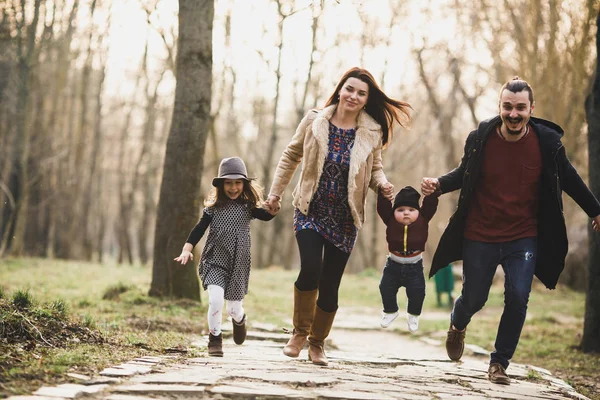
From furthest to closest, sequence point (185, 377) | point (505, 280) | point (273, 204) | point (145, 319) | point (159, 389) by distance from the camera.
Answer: point (145, 319), point (273, 204), point (505, 280), point (185, 377), point (159, 389)

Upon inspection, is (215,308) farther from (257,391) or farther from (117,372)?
(257,391)

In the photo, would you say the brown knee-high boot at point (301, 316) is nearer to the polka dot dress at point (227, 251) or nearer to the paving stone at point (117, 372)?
the polka dot dress at point (227, 251)

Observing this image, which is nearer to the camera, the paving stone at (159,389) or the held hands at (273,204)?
the paving stone at (159,389)

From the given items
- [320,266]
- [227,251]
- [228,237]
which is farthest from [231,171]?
[320,266]

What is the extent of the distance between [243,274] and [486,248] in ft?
7.12

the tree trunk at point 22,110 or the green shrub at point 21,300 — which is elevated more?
the tree trunk at point 22,110

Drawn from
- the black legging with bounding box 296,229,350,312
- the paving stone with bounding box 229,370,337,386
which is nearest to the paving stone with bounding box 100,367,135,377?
the paving stone with bounding box 229,370,337,386

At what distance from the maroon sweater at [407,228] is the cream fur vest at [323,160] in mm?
208

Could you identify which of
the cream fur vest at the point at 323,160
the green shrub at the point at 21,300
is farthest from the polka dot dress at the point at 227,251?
the green shrub at the point at 21,300

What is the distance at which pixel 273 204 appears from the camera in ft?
21.4

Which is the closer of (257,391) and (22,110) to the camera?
(257,391)

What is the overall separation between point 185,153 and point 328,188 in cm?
448

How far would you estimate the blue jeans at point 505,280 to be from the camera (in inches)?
230

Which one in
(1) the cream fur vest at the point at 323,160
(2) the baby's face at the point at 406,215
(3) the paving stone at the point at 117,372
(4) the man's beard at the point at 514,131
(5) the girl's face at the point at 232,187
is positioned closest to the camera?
(3) the paving stone at the point at 117,372
